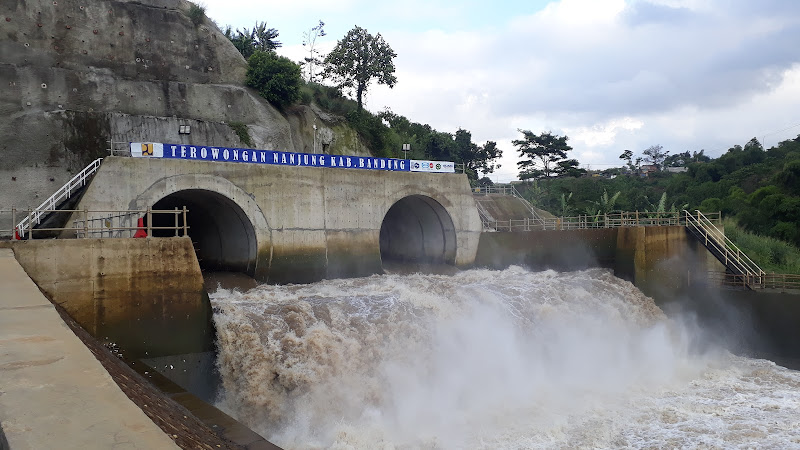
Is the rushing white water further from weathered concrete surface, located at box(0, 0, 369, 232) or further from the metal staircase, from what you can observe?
weathered concrete surface, located at box(0, 0, 369, 232)

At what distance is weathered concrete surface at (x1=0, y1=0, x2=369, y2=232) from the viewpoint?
73.8ft

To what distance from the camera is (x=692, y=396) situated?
17.3m

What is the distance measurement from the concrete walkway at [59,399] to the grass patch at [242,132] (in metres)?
21.3

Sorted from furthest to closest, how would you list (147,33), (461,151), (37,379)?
(461,151) → (147,33) → (37,379)

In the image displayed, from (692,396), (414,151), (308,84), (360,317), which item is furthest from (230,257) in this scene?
(414,151)

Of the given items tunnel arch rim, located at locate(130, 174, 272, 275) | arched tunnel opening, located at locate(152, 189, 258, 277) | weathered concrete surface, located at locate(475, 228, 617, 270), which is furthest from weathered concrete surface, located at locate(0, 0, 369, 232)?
weathered concrete surface, located at locate(475, 228, 617, 270)

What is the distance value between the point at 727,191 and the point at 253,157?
4819cm

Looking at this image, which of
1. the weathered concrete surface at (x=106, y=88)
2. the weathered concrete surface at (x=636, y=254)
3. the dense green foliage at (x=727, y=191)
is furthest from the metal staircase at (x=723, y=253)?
the weathered concrete surface at (x=106, y=88)

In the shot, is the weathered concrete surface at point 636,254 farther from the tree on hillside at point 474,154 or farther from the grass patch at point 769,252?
the tree on hillside at point 474,154

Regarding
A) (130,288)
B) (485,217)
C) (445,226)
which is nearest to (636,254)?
(445,226)

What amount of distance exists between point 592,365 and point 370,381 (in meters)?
8.53

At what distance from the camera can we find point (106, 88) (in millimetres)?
25500

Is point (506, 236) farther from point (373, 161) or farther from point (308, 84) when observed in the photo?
point (308, 84)

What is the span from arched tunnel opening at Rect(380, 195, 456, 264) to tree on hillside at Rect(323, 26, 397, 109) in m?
13.7
